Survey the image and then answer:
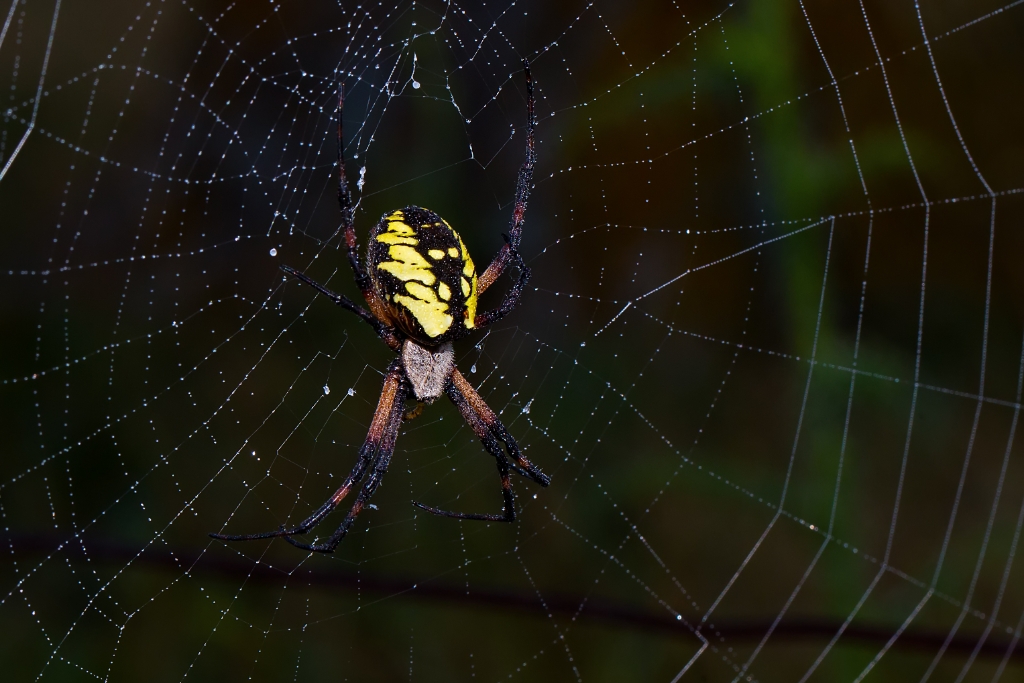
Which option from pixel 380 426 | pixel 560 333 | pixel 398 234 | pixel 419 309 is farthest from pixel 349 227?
pixel 560 333

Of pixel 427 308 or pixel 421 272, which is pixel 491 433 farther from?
pixel 421 272

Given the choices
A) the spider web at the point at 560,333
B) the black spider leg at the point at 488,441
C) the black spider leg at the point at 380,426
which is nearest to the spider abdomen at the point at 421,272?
the black spider leg at the point at 380,426

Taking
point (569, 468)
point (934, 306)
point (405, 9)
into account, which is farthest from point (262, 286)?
point (934, 306)

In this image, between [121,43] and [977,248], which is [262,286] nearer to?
[121,43]

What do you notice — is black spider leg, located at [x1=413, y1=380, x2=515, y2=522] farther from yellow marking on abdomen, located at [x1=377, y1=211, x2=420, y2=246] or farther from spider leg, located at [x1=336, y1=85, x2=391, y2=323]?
yellow marking on abdomen, located at [x1=377, y1=211, x2=420, y2=246]

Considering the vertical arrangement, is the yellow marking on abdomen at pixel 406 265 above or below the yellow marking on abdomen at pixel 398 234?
below

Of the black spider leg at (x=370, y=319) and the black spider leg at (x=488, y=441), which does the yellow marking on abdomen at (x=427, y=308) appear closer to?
the black spider leg at (x=370, y=319)

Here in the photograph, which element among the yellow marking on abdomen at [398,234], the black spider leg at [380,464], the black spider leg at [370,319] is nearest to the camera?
the yellow marking on abdomen at [398,234]
